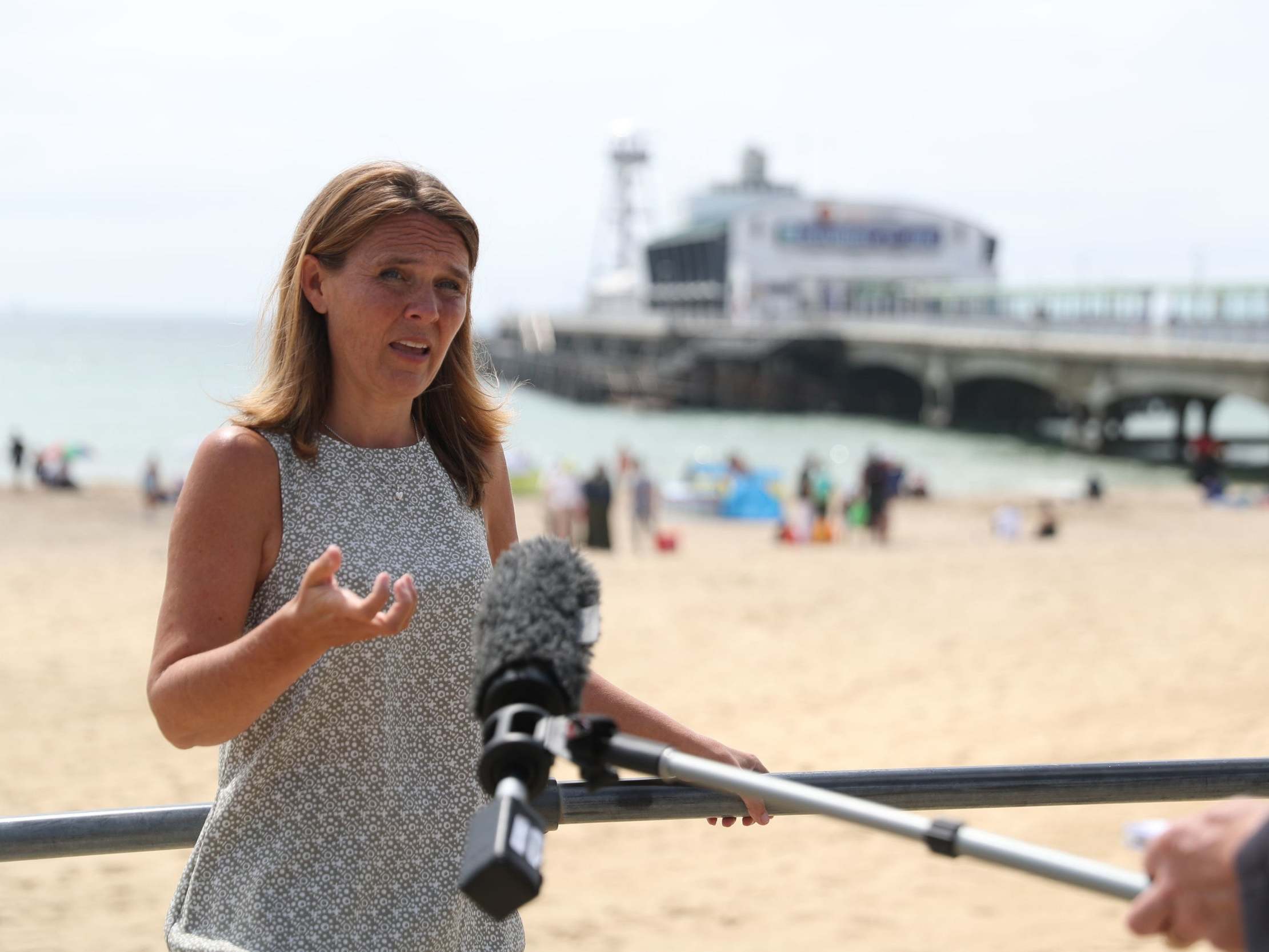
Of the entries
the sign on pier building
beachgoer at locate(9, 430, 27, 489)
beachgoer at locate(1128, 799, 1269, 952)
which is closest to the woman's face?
beachgoer at locate(1128, 799, 1269, 952)

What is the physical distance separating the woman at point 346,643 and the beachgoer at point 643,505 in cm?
2066

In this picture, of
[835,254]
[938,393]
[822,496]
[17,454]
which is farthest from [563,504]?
[835,254]

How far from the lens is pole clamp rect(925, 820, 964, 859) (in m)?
1.16

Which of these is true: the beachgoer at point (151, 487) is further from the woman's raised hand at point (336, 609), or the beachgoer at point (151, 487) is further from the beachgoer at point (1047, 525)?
the woman's raised hand at point (336, 609)

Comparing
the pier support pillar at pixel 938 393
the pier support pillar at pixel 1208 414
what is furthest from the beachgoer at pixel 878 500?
the pier support pillar at pixel 938 393

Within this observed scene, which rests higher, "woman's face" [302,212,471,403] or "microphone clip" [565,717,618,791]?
"woman's face" [302,212,471,403]

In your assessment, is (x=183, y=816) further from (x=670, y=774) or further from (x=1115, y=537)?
(x=1115, y=537)

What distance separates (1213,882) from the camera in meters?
1.01

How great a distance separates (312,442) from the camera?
6.24ft

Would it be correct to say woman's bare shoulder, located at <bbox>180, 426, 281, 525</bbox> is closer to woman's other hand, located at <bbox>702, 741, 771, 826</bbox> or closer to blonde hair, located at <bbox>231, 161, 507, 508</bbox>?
→ blonde hair, located at <bbox>231, 161, 507, 508</bbox>

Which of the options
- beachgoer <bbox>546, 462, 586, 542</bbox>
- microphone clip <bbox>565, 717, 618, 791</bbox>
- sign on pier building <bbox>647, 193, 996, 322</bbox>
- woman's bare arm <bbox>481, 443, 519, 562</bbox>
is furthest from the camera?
sign on pier building <bbox>647, 193, 996, 322</bbox>

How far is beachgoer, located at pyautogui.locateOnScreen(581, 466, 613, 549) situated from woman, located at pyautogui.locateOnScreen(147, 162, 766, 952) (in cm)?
1886

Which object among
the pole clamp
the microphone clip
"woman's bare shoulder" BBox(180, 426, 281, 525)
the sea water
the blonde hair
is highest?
the blonde hair

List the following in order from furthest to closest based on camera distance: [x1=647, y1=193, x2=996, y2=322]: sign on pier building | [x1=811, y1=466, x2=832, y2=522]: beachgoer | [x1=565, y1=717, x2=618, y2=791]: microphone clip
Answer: [x1=647, y1=193, x2=996, y2=322]: sign on pier building
[x1=811, y1=466, x2=832, y2=522]: beachgoer
[x1=565, y1=717, x2=618, y2=791]: microphone clip
